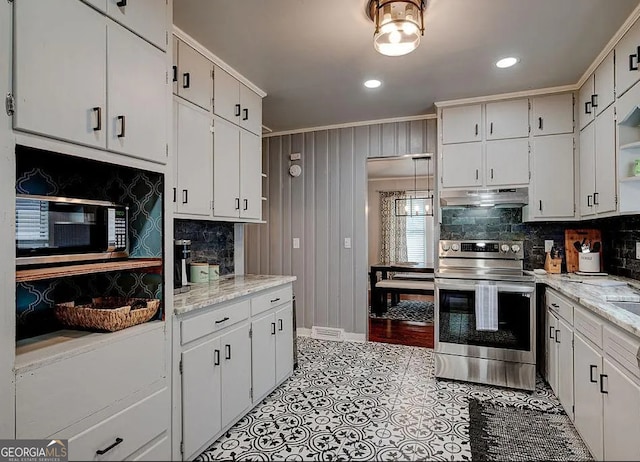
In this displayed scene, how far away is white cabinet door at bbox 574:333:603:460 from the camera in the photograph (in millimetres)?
1768

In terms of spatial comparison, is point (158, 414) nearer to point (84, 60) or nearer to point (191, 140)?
point (84, 60)

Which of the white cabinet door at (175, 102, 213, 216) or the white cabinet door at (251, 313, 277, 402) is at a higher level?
the white cabinet door at (175, 102, 213, 216)

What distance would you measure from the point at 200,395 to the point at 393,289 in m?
3.68

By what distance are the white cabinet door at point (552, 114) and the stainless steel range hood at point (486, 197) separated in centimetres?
55

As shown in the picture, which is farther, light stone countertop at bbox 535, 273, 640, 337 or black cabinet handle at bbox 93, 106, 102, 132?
light stone countertop at bbox 535, 273, 640, 337

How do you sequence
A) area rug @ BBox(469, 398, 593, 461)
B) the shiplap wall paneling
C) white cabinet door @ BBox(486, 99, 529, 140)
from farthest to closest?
the shiplap wall paneling < white cabinet door @ BBox(486, 99, 529, 140) < area rug @ BBox(469, 398, 593, 461)

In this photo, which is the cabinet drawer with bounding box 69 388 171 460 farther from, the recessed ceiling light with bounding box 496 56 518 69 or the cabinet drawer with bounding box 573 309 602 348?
the recessed ceiling light with bounding box 496 56 518 69

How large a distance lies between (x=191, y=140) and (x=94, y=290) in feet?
3.63

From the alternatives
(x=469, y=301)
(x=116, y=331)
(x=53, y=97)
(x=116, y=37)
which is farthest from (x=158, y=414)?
(x=469, y=301)

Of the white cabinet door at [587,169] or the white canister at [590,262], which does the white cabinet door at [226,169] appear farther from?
the white canister at [590,262]

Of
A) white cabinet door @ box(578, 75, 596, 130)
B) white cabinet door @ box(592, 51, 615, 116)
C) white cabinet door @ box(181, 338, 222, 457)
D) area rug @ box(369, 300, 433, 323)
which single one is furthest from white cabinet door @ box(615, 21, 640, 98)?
area rug @ box(369, 300, 433, 323)

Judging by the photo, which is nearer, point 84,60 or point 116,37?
point 84,60

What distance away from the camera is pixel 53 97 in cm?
124

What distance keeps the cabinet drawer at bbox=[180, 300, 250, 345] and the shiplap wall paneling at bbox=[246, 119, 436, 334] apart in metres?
2.01
